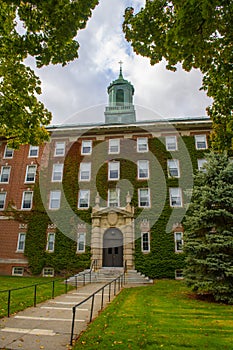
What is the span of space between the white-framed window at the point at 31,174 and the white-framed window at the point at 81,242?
728 centimetres

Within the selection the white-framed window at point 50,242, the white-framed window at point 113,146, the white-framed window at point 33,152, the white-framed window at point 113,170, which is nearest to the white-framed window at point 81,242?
the white-framed window at point 50,242

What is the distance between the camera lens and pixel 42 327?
678 centimetres

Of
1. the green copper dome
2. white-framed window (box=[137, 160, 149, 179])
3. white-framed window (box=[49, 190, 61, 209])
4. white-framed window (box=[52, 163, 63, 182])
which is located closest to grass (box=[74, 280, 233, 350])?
white-framed window (box=[137, 160, 149, 179])

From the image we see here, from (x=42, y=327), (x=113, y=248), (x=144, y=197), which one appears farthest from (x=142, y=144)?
(x=42, y=327)

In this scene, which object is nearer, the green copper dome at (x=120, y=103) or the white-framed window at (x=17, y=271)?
the white-framed window at (x=17, y=271)

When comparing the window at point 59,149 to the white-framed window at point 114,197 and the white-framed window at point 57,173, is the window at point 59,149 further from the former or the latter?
the white-framed window at point 114,197

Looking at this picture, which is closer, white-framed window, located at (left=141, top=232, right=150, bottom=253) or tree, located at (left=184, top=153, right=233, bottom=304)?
tree, located at (left=184, top=153, right=233, bottom=304)

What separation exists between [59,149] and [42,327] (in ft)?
70.5

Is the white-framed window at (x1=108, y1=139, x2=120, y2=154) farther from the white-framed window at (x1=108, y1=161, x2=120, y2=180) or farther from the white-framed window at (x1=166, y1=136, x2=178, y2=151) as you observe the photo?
the white-framed window at (x1=166, y1=136, x2=178, y2=151)

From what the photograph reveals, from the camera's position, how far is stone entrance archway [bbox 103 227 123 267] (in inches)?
877

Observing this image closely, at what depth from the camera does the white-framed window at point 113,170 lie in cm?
2500

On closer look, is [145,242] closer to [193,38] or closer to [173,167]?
[173,167]

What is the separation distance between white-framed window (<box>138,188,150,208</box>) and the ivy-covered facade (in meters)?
0.09

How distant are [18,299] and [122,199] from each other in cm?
1439
